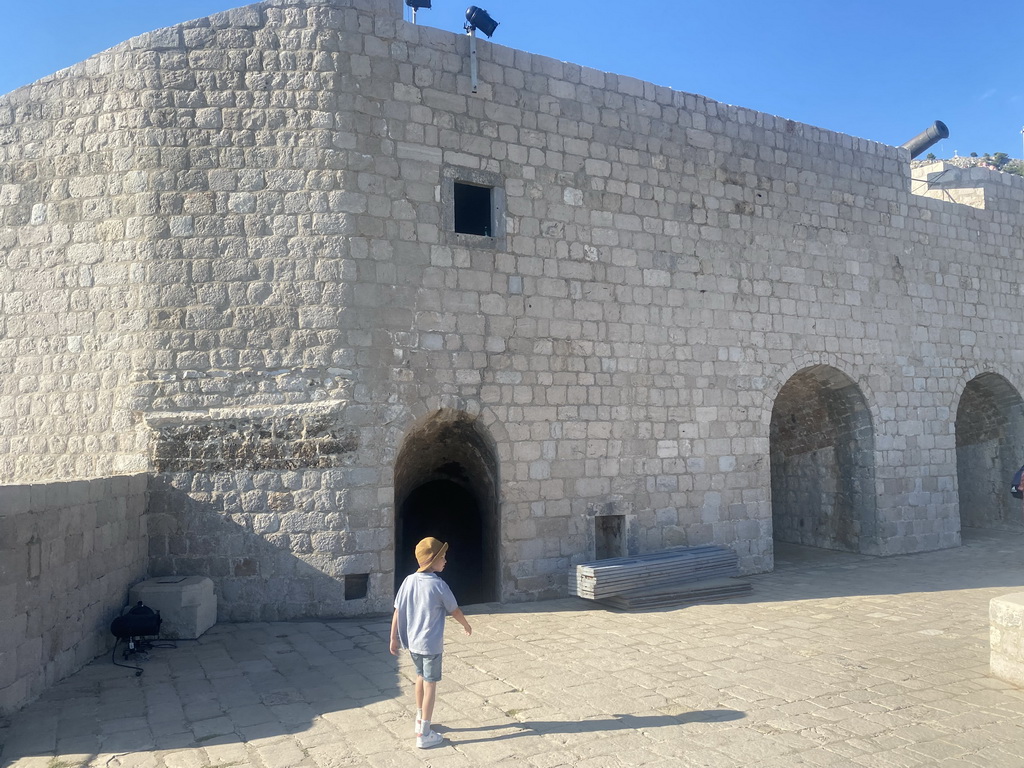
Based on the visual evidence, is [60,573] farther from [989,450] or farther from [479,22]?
[989,450]

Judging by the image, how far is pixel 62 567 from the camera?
5.43m

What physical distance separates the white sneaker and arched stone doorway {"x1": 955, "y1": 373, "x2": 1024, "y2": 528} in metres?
12.2

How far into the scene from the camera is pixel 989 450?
44.3 ft

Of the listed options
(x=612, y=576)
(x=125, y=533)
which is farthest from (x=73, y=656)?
(x=612, y=576)

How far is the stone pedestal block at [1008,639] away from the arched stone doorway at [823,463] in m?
5.81

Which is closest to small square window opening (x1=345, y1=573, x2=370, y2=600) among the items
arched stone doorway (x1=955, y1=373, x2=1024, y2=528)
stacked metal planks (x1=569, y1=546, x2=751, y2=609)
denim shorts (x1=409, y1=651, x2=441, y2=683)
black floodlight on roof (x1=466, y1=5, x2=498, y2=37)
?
stacked metal planks (x1=569, y1=546, x2=751, y2=609)

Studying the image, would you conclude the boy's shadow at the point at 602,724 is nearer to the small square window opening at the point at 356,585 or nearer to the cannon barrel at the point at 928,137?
the small square window opening at the point at 356,585

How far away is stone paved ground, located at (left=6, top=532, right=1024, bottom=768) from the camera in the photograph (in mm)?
4000

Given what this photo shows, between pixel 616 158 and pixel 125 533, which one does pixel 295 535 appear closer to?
pixel 125 533

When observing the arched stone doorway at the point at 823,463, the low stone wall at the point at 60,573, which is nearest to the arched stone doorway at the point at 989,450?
the arched stone doorway at the point at 823,463

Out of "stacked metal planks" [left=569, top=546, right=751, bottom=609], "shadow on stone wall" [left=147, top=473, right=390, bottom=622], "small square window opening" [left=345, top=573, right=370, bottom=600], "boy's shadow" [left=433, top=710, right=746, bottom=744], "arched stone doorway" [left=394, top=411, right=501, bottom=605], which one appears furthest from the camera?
"arched stone doorway" [left=394, top=411, right=501, bottom=605]

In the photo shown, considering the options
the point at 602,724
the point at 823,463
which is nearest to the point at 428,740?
the point at 602,724

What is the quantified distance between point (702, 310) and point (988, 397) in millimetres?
7297

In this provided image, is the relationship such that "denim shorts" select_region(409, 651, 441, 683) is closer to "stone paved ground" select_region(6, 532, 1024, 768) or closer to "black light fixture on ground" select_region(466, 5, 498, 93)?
"stone paved ground" select_region(6, 532, 1024, 768)
